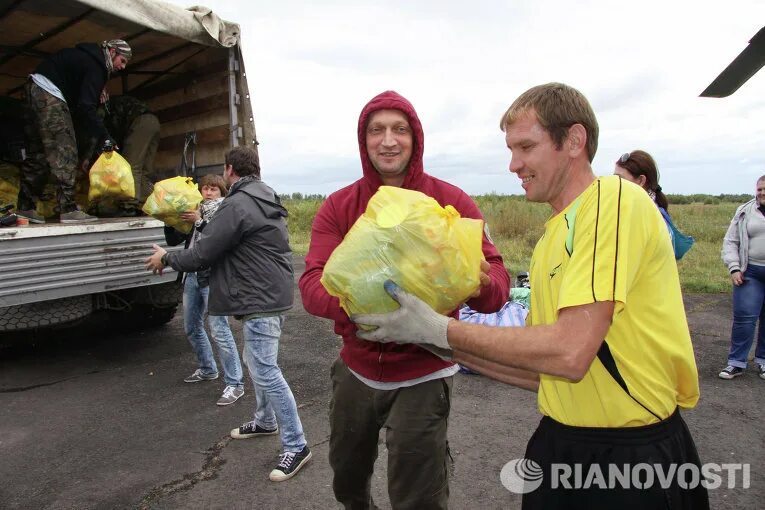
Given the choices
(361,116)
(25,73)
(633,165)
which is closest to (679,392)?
(361,116)

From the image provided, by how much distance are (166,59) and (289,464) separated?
5.13 metres

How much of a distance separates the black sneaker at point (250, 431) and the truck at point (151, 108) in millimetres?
1721

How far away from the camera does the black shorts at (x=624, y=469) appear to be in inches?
52.4

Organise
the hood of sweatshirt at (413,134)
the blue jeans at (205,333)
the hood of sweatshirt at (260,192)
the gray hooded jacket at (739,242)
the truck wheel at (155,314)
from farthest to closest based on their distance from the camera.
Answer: the truck wheel at (155,314) → the gray hooded jacket at (739,242) → the blue jeans at (205,333) → the hood of sweatshirt at (260,192) → the hood of sweatshirt at (413,134)

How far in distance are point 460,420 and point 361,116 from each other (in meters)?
2.37

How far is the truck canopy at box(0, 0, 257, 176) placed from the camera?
188 inches

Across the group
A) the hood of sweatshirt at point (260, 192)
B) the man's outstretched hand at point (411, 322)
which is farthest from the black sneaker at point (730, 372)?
the man's outstretched hand at point (411, 322)

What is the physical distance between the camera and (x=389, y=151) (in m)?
2.11

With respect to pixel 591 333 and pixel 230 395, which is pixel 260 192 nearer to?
pixel 230 395

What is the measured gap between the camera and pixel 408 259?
4.91 ft

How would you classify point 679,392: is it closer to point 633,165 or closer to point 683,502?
point 683,502

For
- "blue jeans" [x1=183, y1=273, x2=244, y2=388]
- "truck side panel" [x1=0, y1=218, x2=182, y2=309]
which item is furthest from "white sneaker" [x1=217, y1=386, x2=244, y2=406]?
"truck side panel" [x1=0, y1=218, x2=182, y2=309]

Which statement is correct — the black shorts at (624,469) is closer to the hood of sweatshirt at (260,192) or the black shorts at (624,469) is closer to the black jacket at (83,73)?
the hood of sweatshirt at (260,192)

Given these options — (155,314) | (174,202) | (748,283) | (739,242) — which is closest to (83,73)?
(174,202)
